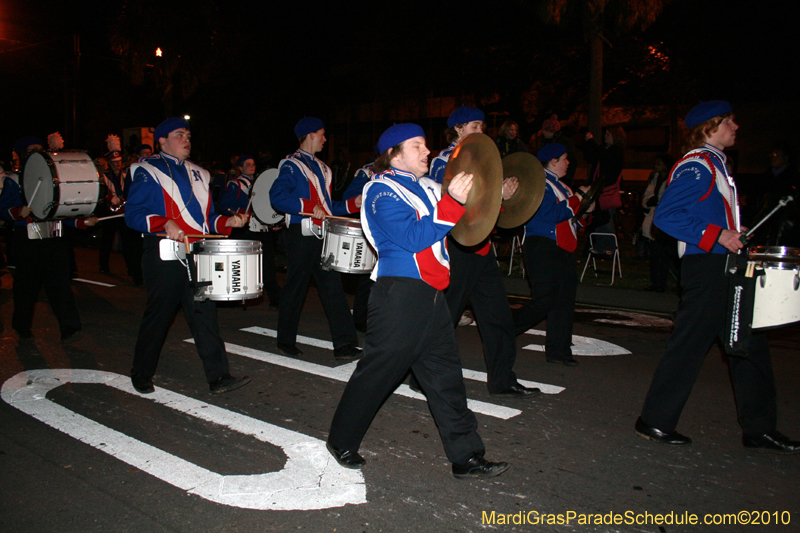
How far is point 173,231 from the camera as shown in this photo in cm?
484

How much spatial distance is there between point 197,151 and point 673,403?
4167 cm

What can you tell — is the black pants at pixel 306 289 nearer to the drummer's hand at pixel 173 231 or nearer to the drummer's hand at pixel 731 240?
the drummer's hand at pixel 173 231

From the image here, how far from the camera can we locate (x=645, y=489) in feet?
11.8

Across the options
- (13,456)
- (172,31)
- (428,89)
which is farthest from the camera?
(428,89)

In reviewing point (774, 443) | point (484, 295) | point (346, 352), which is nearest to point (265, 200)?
point (346, 352)

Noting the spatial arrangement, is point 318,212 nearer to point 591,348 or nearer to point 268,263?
point 591,348

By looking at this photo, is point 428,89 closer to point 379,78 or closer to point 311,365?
point 379,78

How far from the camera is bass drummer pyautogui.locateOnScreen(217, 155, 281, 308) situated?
925cm

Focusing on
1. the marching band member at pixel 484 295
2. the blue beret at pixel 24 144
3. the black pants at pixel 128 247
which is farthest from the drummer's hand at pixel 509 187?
the black pants at pixel 128 247

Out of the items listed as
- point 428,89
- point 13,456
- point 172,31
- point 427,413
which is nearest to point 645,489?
point 427,413

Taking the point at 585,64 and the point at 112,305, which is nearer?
the point at 112,305

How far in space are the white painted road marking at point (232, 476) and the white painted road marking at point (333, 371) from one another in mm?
1182

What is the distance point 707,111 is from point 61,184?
591 centimetres

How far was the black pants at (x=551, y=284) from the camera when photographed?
19.7 feet
